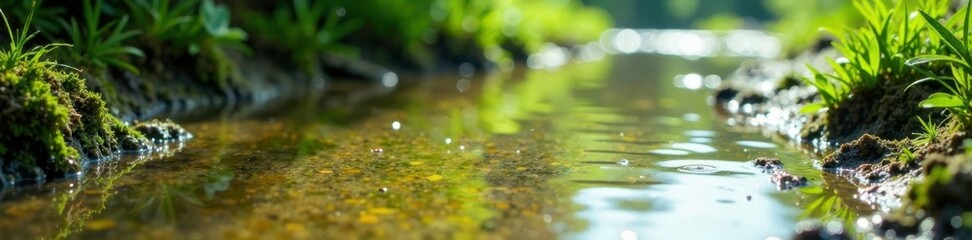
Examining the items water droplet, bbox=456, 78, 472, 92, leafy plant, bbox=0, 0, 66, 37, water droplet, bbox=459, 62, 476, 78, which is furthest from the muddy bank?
water droplet, bbox=459, 62, 476, 78

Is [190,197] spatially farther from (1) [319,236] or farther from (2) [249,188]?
(1) [319,236]

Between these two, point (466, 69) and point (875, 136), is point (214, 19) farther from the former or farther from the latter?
point (466, 69)

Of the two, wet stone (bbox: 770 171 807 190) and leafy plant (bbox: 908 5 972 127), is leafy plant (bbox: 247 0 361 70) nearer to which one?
wet stone (bbox: 770 171 807 190)

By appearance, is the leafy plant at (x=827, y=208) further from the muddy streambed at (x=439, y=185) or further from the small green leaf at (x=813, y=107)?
the small green leaf at (x=813, y=107)

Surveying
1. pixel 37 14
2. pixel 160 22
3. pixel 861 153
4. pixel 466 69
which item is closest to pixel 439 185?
pixel 861 153

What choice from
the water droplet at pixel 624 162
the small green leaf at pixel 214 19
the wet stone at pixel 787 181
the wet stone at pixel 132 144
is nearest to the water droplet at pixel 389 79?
the small green leaf at pixel 214 19

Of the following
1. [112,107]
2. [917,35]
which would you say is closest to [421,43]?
[112,107]
